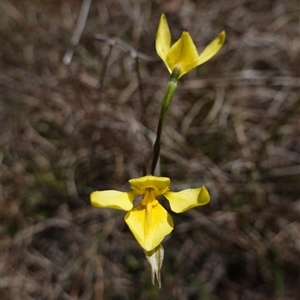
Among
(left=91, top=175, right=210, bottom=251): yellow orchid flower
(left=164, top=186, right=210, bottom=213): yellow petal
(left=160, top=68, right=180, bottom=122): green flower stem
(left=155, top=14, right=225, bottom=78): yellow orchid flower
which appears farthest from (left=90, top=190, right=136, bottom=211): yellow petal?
(left=155, top=14, right=225, bottom=78): yellow orchid flower

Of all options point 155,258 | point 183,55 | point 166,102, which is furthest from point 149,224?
point 183,55

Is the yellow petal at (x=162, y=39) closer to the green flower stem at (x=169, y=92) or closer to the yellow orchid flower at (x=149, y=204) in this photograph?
the green flower stem at (x=169, y=92)

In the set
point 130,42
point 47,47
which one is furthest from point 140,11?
point 47,47

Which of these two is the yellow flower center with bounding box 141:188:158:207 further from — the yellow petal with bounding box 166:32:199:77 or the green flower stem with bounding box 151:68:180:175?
the yellow petal with bounding box 166:32:199:77

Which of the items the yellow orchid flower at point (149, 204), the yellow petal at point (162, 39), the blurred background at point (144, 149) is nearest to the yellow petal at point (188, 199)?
the yellow orchid flower at point (149, 204)

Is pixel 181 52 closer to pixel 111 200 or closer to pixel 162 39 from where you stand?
pixel 162 39

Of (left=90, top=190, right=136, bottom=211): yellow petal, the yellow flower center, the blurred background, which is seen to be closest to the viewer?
(left=90, top=190, right=136, bottom=211): yellow petal
